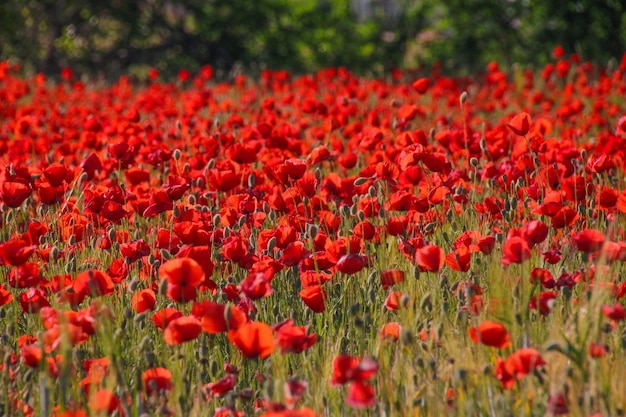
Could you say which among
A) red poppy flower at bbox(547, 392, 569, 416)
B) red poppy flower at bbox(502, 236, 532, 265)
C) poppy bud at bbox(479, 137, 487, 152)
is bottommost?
red poppy flower at bbox(547, 392, 569, 416)

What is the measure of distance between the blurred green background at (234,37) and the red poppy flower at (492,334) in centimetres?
957

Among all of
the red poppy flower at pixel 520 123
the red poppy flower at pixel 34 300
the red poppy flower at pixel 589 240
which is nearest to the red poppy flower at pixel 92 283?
the red poppy flower at pixel 34 300

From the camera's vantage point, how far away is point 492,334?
1.73 m

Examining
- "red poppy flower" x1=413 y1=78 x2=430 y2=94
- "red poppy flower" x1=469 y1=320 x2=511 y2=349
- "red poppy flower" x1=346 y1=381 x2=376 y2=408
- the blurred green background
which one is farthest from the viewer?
the blurred green background

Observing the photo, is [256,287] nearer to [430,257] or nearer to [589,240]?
[430,257]

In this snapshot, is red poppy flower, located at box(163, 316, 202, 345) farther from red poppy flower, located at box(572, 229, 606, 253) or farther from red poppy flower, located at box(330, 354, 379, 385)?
red poppy flower, located at box(572, 229, 606, 253)

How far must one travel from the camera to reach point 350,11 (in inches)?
470

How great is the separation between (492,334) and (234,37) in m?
10.4

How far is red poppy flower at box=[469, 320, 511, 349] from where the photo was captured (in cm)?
173

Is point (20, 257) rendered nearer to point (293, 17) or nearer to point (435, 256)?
point (435, 256)

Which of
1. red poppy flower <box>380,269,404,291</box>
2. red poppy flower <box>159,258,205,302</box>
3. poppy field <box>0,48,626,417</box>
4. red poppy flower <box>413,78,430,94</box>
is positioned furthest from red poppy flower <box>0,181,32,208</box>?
red poppy flower <box>413,78,430,94</box>

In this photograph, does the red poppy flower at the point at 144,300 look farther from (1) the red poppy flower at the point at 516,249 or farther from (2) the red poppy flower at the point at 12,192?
(1) the red poppy flower at the point at 516,249

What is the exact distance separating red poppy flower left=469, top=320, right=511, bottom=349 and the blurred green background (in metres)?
9.57

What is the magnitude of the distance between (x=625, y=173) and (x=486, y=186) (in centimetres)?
57
